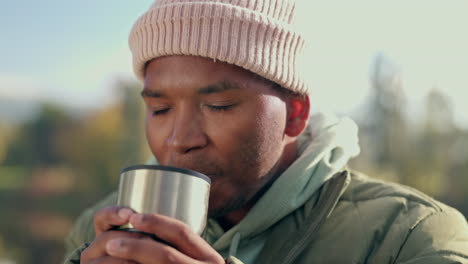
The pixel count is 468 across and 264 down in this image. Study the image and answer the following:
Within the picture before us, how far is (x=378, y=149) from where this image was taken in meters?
33.8

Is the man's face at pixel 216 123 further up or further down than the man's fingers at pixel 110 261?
further up

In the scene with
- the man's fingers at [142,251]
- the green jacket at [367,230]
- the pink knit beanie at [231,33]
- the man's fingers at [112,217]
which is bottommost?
the green jacket at [367,230]

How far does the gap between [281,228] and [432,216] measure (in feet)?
2.01

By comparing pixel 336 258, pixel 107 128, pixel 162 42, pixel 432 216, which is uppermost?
pixel 162 42

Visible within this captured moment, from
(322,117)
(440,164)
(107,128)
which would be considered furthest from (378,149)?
(322,117)

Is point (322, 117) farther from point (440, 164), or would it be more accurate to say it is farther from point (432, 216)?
point (440, 164)

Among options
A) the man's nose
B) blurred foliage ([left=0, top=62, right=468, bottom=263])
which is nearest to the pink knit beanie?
the man's nose

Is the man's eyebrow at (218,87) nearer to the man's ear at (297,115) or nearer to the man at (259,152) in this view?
the man at (259,152)

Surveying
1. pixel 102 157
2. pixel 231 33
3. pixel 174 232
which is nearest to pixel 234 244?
pixel 174 232

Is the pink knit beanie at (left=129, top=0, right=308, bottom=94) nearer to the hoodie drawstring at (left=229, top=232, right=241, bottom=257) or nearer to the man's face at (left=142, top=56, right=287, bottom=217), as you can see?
the man's face at (left=142, top=56, right=287, bottom=217)

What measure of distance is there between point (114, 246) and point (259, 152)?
89cm

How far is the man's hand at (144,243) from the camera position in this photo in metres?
1.63

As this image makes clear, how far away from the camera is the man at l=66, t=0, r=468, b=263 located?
2250 mm

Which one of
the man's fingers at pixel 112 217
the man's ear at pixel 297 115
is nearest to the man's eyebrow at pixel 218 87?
the man's ear at pixel 297 115
